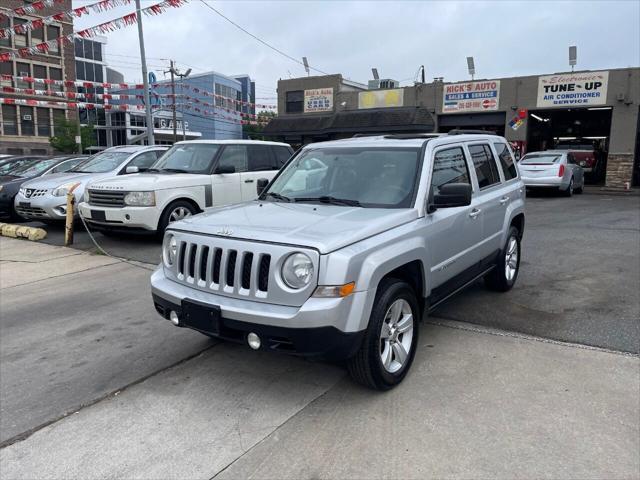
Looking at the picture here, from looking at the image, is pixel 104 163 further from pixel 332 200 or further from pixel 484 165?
pixel 484 165

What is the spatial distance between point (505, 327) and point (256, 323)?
274cm

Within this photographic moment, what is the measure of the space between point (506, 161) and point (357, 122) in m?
21.1

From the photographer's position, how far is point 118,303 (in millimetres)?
5793

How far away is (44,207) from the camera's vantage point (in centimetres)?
980

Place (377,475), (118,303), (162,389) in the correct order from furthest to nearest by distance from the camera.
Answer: (118,303) → (162,389) → (377,475)

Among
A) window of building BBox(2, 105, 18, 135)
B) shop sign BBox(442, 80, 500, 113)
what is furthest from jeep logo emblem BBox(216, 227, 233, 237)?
window of building BBox(2, 105, 18, 135)

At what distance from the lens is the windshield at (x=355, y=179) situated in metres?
4.14

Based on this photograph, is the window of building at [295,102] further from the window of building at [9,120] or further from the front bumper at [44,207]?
the window of building at [9,120]

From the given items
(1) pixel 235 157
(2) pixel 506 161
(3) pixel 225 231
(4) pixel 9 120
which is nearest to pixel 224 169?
(1) pixel 235 157

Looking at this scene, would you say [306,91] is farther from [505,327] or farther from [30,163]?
[505,327]

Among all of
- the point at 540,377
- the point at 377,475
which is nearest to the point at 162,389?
the point at 377,475

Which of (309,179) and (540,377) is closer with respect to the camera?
(540,377)

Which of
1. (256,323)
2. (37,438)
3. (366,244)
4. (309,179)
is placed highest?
(309,179)

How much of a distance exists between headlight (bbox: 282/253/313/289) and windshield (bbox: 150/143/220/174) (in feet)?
20.1
